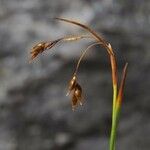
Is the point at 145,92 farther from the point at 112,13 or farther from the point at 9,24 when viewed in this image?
the point at 9,24

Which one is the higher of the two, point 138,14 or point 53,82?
point 138,14

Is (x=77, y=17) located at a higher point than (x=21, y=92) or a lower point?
higher

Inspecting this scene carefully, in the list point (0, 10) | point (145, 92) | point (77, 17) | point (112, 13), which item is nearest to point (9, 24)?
point (0, 10)

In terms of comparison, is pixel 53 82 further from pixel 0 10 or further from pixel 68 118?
pixel 0 10

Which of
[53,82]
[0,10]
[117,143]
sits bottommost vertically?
[117,143]

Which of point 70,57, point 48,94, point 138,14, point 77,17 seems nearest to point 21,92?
point 48,94
